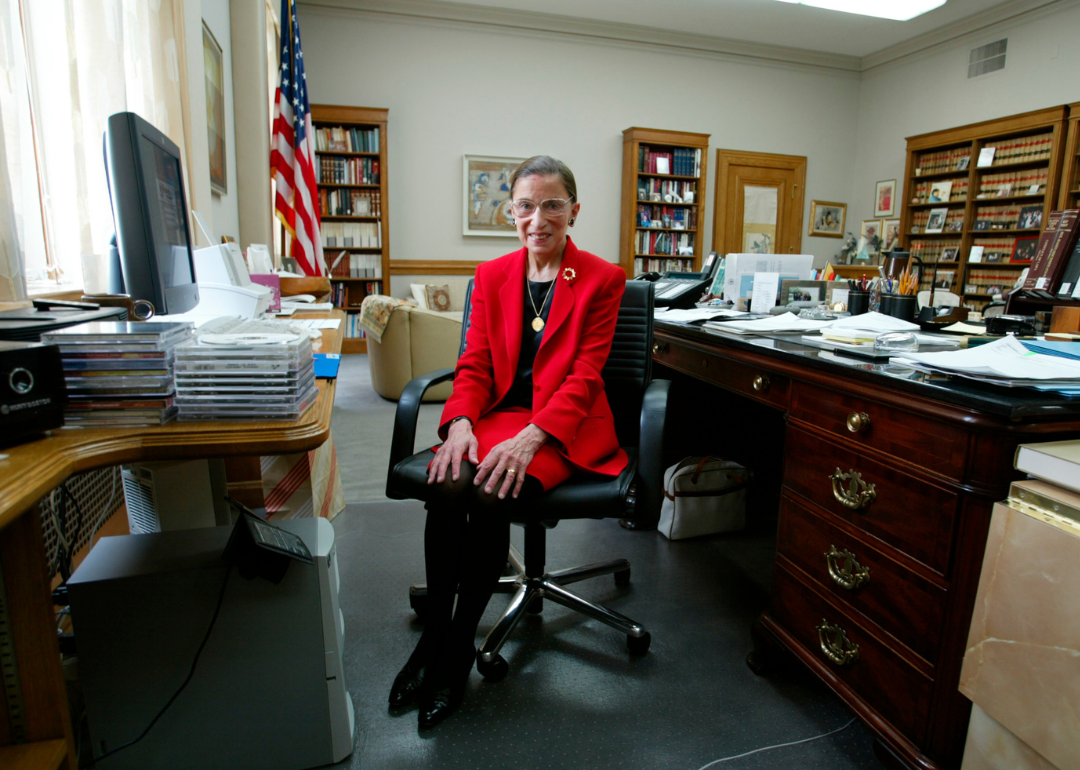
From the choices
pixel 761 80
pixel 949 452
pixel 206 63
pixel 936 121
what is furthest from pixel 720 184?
pixel 949 452

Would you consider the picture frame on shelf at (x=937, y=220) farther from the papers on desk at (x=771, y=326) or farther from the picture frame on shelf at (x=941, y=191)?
the papers on desk at (x=771, y=326)

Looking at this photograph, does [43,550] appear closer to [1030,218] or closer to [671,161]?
[671,161]

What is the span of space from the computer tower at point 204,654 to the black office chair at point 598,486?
0.31 m

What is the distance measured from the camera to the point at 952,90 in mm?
5879

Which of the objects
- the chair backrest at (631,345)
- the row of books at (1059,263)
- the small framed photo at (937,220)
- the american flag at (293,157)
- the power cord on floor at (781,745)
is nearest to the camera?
the power cord on floor at (781,745)

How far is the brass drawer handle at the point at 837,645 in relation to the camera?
4.05ft

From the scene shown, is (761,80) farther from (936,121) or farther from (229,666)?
(229,666)

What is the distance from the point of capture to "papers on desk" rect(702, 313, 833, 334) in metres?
1.71

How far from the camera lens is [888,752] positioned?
Answer: 115 cm

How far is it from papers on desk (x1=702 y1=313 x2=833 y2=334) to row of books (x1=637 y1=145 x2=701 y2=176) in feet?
15.6

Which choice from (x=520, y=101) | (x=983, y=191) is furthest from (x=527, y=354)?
(x=983, y=191)

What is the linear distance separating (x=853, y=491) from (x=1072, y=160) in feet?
17.9

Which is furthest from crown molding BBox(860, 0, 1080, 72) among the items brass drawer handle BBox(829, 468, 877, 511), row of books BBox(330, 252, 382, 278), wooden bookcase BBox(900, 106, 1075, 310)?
brass drawer handle BBox(829, 468, 877, 511)

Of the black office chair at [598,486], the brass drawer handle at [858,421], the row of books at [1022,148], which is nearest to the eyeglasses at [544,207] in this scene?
the black office chair at [598,486]
